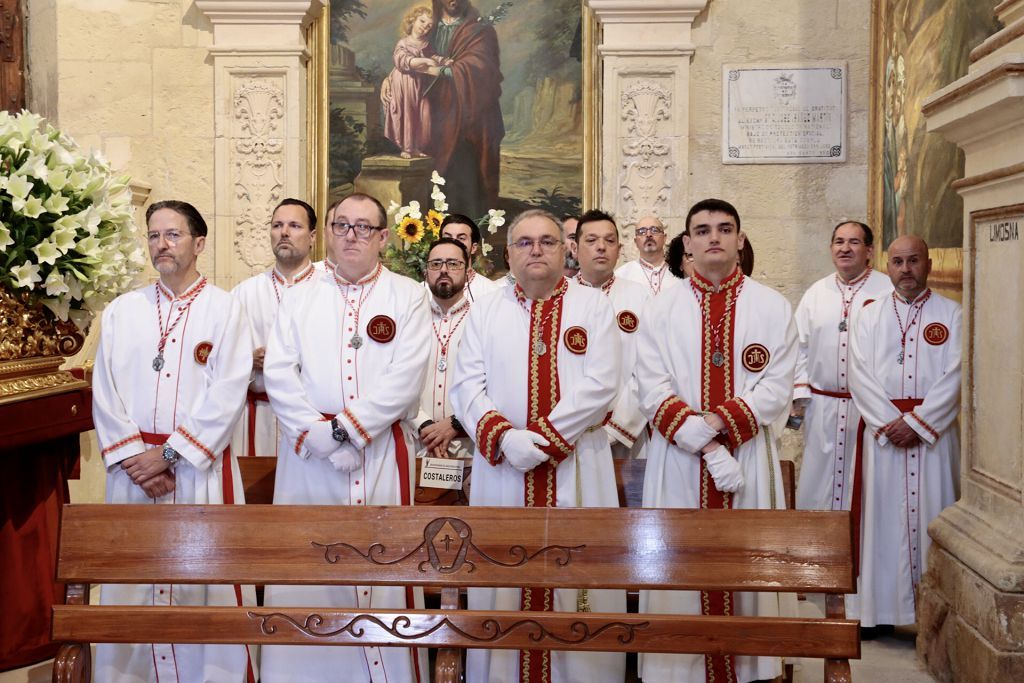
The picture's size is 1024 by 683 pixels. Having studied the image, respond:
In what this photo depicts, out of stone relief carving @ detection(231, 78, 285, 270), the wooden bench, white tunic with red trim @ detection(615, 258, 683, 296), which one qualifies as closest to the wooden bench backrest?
the wooden bench

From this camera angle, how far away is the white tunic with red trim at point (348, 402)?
459 cm

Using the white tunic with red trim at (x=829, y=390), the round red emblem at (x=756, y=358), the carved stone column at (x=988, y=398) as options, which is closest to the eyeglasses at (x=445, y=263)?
the round red emblem at (x=756, y=358)

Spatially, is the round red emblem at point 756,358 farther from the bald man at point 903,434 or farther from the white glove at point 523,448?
the bald man at point 903,434

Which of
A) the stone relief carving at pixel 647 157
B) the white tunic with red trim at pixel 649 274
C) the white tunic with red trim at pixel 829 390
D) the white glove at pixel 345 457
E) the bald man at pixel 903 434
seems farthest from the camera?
the stone relief carving at pixel 647 157

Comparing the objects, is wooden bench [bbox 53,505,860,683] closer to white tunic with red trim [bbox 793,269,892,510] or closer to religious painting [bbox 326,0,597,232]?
white tunic with red trim [bbox 793,269,892,510]

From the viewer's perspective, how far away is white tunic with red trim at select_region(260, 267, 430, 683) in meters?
4.59

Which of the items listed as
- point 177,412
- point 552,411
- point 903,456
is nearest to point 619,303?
point 903,456

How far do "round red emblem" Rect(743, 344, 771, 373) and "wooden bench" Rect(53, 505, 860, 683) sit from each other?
4.36ft

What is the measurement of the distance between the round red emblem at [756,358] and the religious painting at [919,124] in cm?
203

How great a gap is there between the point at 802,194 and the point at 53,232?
6.70 m

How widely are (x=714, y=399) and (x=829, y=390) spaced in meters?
2.36

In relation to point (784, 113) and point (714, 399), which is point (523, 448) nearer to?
point (714, 399)

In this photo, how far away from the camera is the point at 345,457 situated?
4629mm

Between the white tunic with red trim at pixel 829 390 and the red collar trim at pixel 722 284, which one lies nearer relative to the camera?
the red collar trim at pixel 722 284
